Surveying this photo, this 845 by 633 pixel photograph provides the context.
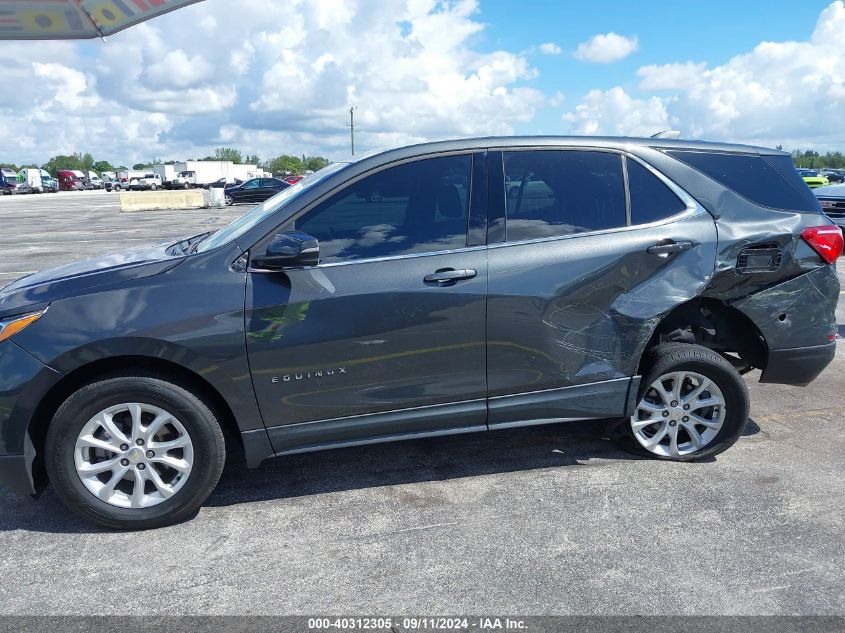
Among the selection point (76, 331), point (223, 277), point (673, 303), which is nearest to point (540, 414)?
point (673, 303)

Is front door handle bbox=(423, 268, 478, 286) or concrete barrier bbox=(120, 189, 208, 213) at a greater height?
concrete barrier bbox=(120, 189, 208, 213)

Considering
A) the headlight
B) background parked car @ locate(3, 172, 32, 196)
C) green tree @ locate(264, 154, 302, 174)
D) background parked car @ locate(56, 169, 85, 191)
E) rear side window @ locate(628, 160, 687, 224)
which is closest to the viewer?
the headlight

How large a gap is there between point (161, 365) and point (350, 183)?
4.27 ft

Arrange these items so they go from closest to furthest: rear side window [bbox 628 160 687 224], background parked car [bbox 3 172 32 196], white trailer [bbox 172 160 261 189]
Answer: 1. rear side window [bbox 628 160 687 224]
2. background parked car [bbox 3 172 32 196]
3. white trailer [bbox 172 160 261 189]

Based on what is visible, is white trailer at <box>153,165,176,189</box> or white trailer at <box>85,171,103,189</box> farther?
white trailer at <box>85,171,103,189</box>

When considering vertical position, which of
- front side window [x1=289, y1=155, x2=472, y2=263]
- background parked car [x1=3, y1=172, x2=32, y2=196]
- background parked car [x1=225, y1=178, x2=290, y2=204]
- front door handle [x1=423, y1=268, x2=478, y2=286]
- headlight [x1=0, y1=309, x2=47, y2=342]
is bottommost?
headlight [x1=0, y1=309, x2=47, y2=342]

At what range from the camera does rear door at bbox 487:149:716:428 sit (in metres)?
3.46

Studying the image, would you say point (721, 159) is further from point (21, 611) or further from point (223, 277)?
point (21, 611)

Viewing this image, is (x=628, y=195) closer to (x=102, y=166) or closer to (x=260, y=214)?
(x=260, y=214)

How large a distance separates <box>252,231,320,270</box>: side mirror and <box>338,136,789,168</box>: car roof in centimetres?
61

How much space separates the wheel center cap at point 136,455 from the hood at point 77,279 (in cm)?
80

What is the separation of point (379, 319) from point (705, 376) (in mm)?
1969

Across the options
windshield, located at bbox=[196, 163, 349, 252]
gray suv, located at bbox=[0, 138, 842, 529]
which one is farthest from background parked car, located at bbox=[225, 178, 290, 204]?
gray suv, located at bbox=[0, 138, 842, 529]

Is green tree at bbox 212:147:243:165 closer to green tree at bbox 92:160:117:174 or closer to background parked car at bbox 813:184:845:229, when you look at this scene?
green tree at bbox 92:160:117:174
